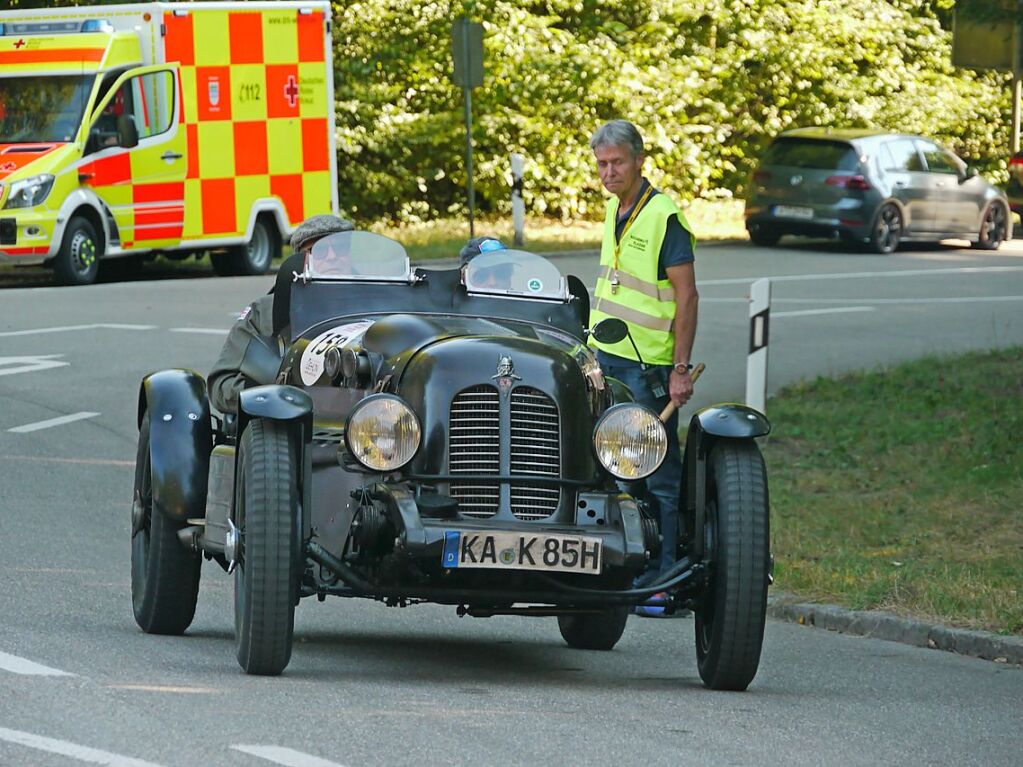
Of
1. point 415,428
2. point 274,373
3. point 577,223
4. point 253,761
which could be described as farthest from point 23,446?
point 577,223

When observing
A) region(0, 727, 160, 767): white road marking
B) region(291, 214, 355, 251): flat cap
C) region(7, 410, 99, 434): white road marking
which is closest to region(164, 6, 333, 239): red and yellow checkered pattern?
region(7, 410, 99, 434): white road marking

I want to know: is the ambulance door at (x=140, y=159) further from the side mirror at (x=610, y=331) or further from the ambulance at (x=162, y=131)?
the side mirror at (x=610, y=331)

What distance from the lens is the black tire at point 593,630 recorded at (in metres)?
8.29

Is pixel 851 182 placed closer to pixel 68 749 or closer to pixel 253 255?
pixel 253 255

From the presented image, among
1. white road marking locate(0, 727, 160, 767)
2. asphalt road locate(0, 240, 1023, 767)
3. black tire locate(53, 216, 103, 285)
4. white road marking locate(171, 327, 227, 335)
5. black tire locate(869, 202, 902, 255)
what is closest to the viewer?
white road marking locate(0, 727, 160, 767)

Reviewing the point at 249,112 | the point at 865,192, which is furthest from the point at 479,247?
the point at 865,192

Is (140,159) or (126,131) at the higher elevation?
(126,131)

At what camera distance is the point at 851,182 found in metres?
28.6

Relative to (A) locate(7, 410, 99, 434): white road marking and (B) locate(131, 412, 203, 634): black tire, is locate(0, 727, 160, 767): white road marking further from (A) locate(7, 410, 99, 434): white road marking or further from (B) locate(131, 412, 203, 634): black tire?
(A) locate(7, 410, 99, 434): white road marking

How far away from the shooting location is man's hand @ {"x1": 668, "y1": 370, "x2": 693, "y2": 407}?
27.9 ft

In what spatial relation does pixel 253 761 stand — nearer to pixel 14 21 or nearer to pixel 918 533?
pixel 918 533

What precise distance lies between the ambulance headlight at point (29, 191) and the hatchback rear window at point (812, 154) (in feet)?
35.9

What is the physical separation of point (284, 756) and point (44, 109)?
18.4m

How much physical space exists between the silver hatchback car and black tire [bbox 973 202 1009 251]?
0.09 ft
